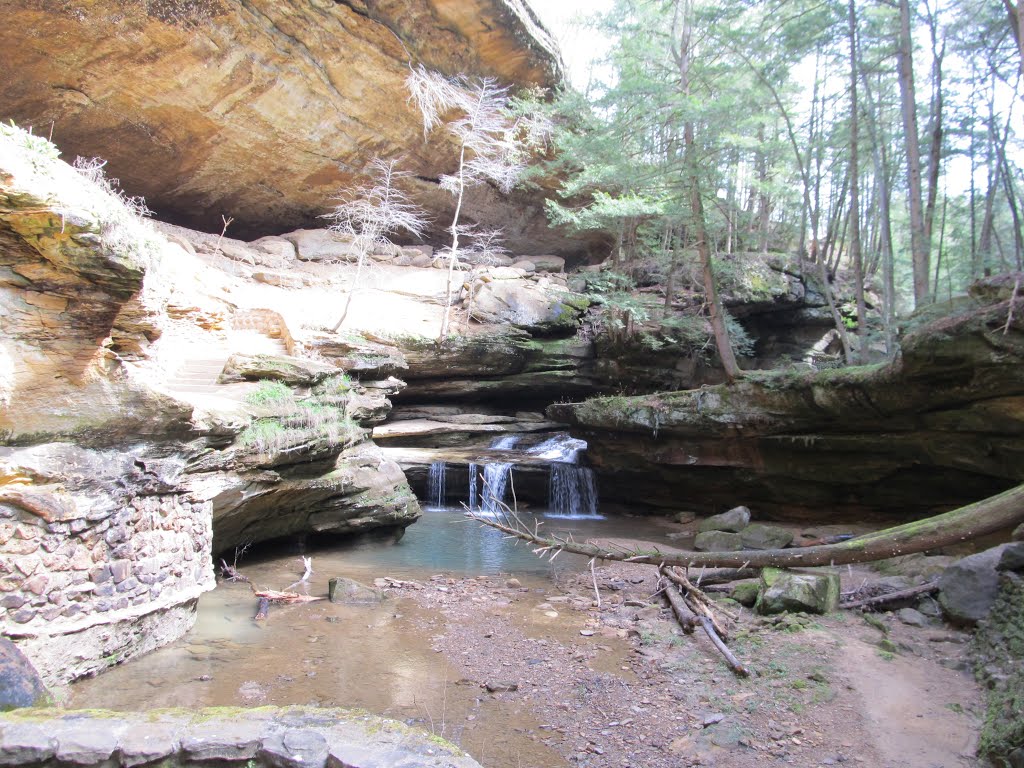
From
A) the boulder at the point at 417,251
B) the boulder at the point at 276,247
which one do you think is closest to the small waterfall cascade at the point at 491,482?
the boulder at the point at 417,251

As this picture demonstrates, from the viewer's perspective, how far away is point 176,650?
5773 mm

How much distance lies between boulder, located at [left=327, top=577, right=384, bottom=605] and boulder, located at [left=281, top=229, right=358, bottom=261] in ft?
52.8

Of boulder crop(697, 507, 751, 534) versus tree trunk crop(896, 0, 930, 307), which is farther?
boulder crop(697, 507, 751, 534)

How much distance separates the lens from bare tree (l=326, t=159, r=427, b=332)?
1798 cm

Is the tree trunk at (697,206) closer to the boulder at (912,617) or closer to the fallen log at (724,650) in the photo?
the boulder at (912,617)

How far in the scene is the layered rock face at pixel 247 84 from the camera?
1477cm

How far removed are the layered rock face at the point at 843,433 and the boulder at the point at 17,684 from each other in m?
10.8

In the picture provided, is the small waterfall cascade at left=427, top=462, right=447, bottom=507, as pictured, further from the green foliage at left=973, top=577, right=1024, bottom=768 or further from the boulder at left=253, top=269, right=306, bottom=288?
the green foliage at left=973, top=577, right=1024, bottom=768

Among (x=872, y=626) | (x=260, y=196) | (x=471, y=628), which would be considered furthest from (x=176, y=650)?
(x=260, y=196)

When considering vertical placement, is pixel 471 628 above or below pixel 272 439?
below

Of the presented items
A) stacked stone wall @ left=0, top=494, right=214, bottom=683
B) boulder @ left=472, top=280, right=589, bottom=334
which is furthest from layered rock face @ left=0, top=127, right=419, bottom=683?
boulder @ left=472, top=280, right=589, bottom=334

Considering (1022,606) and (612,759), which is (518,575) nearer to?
(612,759)

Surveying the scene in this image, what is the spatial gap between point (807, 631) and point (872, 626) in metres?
0.84

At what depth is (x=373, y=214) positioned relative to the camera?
63.6 feet
